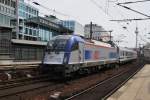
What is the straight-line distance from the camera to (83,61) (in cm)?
2311

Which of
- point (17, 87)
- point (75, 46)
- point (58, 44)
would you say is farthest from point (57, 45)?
point (17, 87)

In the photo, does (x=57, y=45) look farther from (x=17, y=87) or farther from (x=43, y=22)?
(x=43, y=22)

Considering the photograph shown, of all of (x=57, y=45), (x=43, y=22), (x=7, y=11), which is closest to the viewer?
(x=57, y=45)

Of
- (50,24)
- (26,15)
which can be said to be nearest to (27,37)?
(26,15)

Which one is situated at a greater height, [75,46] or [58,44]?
[58,44]

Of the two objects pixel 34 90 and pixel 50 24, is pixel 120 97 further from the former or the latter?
pixel 50 24

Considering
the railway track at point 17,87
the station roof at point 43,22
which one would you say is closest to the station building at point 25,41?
the station roof at point 43,22

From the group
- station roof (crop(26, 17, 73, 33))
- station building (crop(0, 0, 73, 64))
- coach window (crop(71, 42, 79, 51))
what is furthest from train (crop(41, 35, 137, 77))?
station roof (crop(26, 17, 73, 33))

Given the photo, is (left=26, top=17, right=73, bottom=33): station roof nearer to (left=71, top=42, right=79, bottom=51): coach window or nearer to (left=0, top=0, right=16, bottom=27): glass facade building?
(left=0, top=0, right=16, bottom=27): glass facade building

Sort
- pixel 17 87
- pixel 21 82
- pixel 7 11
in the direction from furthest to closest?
pixel 7 11 < pixel 21 82 < pixel 17 87

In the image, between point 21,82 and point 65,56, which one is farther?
point 65,56

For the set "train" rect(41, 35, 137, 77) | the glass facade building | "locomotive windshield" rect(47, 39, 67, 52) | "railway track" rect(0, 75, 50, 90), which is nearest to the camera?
"railway track" rect(0, 75, 50, 90)

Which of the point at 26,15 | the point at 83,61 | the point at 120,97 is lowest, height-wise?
the point at 120,97

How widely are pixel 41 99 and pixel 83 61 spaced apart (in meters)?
10.2
